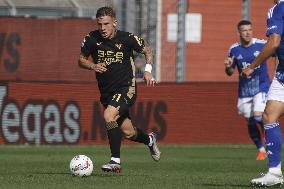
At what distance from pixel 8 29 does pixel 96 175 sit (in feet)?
30.0

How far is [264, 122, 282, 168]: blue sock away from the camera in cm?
1073

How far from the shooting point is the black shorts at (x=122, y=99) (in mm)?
13008

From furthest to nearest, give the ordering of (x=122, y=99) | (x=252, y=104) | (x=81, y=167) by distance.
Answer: (x=252, y=104), (x=122, y=99), (x=81, y=167)

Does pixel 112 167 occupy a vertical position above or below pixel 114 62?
below

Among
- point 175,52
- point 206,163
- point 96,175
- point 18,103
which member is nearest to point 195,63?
point 175,52

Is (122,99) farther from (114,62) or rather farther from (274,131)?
(274,131)

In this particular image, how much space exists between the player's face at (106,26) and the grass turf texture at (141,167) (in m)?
1.72

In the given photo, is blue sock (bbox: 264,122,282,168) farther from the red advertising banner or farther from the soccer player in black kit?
the red advertising banner

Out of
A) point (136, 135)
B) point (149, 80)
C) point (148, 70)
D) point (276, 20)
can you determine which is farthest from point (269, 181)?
point (136, 135)

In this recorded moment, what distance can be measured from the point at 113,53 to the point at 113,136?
1109 mm

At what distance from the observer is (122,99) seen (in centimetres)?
1308

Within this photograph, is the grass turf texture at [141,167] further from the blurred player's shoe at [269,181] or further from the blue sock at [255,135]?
the blue sock at [255,135]

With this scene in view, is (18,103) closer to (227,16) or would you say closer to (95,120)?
→ (95,120)

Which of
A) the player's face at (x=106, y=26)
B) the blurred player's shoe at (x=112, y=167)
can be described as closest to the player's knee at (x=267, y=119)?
the blurred player's shoe at (x=112, y=167)
